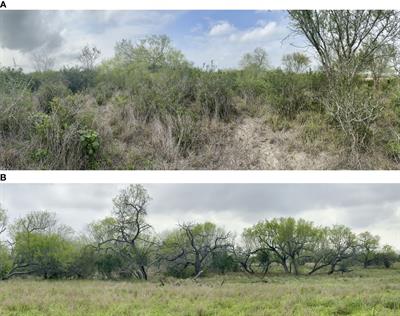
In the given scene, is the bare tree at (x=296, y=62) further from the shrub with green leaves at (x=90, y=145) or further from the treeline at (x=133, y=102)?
the shrub with green leaves at (x=90, y=145)

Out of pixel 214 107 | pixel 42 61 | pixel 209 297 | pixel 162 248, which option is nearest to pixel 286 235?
pixel 209 297

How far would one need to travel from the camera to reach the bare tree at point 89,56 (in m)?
6.68

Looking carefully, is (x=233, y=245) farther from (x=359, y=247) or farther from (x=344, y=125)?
(x=344, y=125)

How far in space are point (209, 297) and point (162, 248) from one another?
97 centimetres

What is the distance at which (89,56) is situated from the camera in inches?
266

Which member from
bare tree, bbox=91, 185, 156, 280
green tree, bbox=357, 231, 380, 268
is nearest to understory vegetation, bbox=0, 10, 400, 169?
bare tree, bbox=91, 185, 156, 280

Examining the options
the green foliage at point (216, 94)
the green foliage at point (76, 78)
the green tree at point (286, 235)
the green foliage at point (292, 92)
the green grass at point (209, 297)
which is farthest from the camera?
the green foliage at point (292, 92)

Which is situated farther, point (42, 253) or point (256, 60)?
point (256, 60)

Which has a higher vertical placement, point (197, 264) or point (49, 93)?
point (49, 93)

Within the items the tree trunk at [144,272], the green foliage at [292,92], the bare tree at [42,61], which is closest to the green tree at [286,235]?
the tree trunk at [144,272]

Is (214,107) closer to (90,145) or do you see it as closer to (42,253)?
(90,145)

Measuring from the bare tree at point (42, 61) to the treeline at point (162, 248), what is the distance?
7.45 ft

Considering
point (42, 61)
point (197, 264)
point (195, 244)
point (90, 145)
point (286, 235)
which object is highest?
point (42, 61)

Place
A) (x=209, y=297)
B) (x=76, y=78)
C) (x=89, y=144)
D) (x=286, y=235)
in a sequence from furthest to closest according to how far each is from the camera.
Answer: (x=76, y=78) < (x=286, y=235) < (x=89, y=144) < (x=209, y=297)
